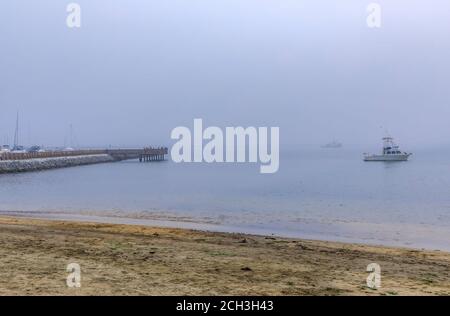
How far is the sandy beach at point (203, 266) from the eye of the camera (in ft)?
28.5

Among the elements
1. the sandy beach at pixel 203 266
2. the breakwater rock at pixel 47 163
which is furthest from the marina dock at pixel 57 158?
the sandy beach at pixel 203 266

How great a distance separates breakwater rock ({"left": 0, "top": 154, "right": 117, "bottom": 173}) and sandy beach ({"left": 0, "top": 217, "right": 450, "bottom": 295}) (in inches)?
2572

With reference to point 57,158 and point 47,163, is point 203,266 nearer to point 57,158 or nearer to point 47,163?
point 47,163

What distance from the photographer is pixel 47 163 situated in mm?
90500

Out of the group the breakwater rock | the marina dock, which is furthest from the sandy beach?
the marina dock

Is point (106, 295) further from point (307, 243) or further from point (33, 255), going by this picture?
point (307, 243)

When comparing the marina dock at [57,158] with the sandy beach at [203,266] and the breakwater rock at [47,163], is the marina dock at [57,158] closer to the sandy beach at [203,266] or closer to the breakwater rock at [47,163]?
the breakwater rock at [47,163]

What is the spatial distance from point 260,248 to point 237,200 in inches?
998

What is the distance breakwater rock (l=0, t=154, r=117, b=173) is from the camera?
76.6 metres

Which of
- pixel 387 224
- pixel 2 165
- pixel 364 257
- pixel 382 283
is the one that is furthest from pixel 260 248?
pixel 2 165

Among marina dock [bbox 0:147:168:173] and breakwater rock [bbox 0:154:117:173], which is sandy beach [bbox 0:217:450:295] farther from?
marina dock [bbox 0:147:168:173]

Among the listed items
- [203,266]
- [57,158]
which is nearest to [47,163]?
[57,158]

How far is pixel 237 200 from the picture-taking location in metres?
39.8

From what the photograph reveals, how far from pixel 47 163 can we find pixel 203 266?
86138 millimetres
